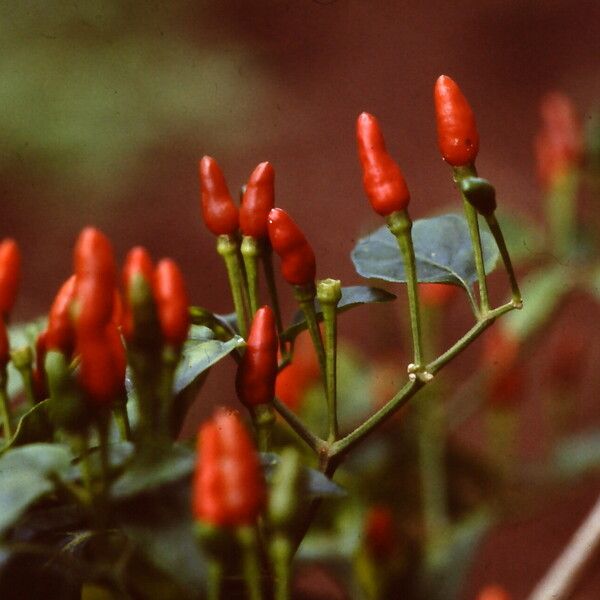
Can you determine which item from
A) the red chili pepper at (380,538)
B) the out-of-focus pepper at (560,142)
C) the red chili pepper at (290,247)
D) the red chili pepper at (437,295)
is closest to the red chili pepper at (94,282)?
the red chili pepper at (290,247)

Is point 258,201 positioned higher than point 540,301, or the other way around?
point 258,201

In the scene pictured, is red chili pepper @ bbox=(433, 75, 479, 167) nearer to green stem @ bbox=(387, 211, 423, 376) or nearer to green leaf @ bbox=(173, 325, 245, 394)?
green stem @ bbox=(387, 211, 423, 376)

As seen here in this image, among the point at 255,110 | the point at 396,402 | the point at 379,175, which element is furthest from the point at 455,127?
the point at 255,110

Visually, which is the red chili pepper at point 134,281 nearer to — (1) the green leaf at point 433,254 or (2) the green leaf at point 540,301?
(1) the green leaf at point 433,254

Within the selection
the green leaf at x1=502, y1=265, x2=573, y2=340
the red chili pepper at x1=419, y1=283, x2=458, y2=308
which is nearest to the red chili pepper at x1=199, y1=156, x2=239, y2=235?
the red chili pepper at x1=419, y1=283, x2=458, y2=308

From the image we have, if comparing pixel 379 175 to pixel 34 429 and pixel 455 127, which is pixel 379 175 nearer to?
pixel 455 127

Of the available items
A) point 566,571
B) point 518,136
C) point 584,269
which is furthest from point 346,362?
point 518,136
